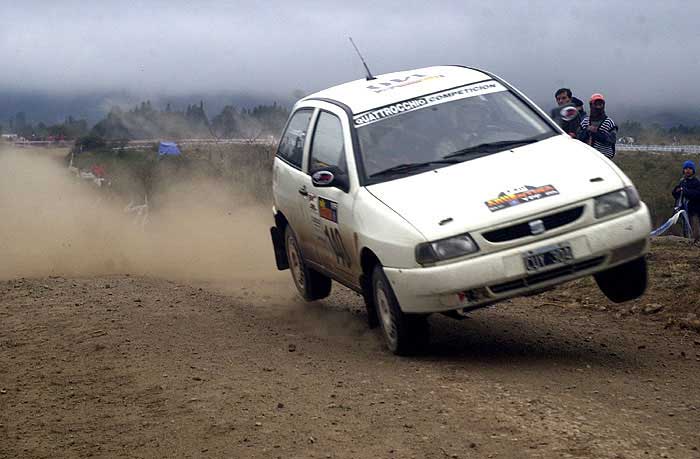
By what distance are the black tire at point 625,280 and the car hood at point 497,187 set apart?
71cm

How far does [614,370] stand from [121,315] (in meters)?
4.53

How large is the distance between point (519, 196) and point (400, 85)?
2.09 m

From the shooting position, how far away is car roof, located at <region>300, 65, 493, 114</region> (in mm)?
8633

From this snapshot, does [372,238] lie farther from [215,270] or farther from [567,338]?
[215,270]

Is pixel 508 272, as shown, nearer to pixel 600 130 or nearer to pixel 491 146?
pixel 491 146

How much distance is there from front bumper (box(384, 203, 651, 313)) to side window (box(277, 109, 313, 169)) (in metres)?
2.45

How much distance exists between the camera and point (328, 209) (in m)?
8.40

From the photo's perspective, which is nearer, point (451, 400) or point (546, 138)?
point (451, 400)

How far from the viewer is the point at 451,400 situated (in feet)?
20.2

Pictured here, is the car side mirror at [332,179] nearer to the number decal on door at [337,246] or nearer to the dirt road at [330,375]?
the number decal on door at [337,246]

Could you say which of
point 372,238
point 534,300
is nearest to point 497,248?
point 372,238

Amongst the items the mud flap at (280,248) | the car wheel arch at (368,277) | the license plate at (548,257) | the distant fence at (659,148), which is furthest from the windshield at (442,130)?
the distant fence at (659,148)

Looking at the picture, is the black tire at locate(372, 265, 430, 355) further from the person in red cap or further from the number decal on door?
the person in red cap

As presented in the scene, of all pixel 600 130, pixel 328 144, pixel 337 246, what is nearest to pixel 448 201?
pixel 337 246
